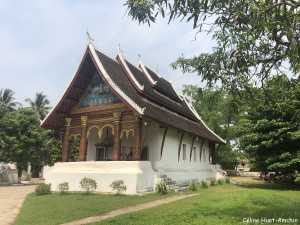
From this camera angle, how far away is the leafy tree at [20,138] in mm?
20453

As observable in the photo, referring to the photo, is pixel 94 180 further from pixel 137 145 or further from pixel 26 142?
pixel 26 142

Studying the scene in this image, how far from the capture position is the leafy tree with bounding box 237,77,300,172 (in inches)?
529

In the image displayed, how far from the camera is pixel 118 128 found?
1242 cm

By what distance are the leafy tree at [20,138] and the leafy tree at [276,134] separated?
16058 mm

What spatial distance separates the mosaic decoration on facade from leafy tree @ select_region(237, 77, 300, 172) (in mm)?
7825

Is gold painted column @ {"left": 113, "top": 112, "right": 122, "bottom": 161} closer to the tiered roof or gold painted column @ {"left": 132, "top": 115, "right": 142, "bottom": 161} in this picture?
gold painted column @ {"left": 132, "top": 115, "right": 142, "bottom": 161}

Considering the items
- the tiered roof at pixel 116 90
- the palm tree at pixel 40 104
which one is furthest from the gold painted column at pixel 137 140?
the palm tree at pixel 40 104

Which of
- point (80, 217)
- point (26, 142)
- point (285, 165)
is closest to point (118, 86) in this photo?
point (80, 217)

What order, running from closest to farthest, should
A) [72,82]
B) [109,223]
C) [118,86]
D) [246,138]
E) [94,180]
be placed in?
[109,223], [94,180], [118,86], [72,82], [246,138]

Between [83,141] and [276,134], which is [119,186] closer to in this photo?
[83,141]

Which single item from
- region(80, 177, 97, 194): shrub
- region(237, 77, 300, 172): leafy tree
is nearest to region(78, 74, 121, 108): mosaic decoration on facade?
region(80, 177, 97, 194): shrub

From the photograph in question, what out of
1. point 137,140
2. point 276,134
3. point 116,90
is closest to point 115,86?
point 116,90

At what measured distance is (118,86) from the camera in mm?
12602

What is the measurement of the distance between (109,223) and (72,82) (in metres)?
9.34
